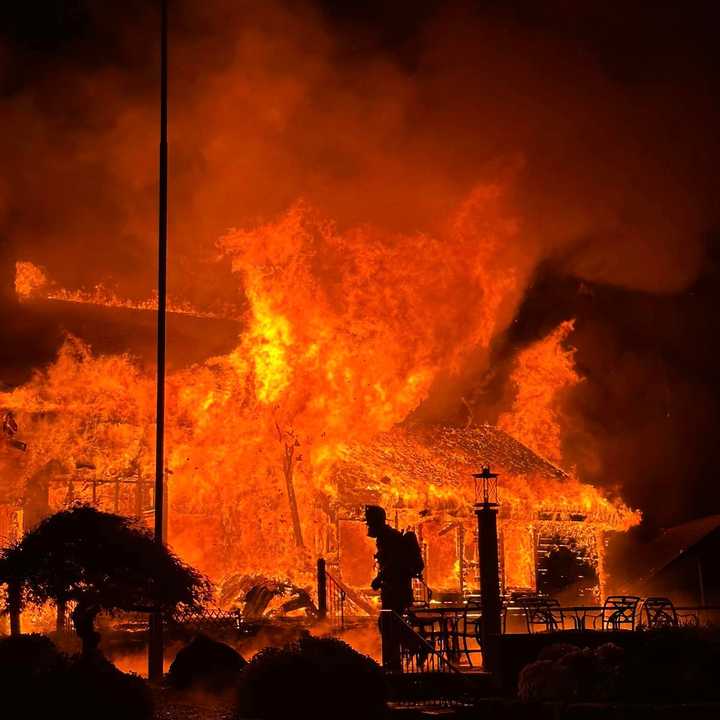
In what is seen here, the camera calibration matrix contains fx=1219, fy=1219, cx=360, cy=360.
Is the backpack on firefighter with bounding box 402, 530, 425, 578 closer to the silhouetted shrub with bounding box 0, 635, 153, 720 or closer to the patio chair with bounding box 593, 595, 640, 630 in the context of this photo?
the patio chair with bounding box 593, 595, 640, 630

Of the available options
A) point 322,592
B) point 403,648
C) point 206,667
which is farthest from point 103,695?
point 322,592

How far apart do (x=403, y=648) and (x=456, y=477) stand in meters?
11.6

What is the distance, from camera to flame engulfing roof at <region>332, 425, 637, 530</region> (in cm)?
2859

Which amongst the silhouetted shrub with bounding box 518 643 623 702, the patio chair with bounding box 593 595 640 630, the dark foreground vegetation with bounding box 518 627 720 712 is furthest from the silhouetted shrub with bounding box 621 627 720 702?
the patio chair with bounding box 593 595 640 630

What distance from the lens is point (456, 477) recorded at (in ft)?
99.7

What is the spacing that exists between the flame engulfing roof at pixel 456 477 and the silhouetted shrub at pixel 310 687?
1481 centimetres

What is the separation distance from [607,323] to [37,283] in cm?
2183

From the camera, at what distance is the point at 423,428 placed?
34219 mm

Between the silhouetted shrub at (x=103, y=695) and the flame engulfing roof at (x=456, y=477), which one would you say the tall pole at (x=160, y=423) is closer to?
the silhouetted shrub at (x=103, y=695)

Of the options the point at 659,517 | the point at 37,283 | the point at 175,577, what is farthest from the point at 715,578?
the point at 175,577

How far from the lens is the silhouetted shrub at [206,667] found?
53.8 feet

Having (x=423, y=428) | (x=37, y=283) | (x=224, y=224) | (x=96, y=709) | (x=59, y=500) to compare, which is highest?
(x=224, y=224)

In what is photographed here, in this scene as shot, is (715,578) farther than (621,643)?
Yes

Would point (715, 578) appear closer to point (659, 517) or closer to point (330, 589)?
point (659, 517)
